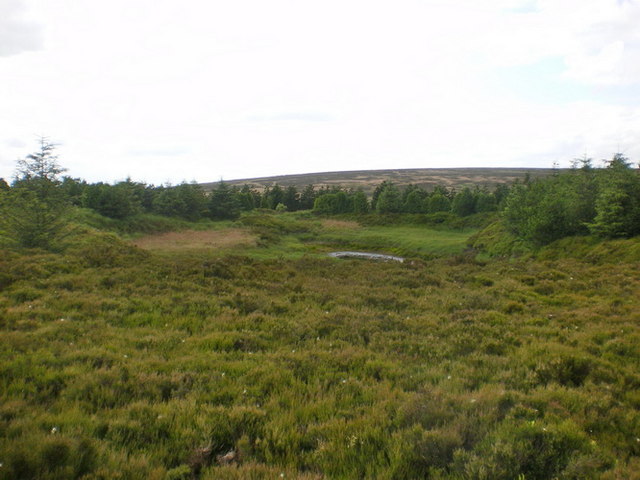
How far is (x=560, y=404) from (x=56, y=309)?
11168mm

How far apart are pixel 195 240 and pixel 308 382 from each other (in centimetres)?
3570

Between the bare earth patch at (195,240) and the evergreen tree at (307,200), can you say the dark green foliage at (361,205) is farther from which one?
the bare earth patch at (195,240)

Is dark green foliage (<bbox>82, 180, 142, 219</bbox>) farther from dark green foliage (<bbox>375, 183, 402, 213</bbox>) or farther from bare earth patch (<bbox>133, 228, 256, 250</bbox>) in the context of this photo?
dark green foliage (<bbox>375, 183, 402, 213</bbox>)

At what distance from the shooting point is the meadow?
4.07 m

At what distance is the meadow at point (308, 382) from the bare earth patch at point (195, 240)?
20.9 meters

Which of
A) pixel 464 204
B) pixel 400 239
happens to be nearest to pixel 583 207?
pixel 400 239

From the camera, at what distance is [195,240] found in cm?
3962

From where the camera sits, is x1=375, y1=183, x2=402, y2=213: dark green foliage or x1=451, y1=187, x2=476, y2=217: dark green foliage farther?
x1=375, y1=183, x2=402, y2=213: dark green foliage

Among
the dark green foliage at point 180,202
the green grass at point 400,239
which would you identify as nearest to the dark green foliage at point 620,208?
the green grass at point 400,239

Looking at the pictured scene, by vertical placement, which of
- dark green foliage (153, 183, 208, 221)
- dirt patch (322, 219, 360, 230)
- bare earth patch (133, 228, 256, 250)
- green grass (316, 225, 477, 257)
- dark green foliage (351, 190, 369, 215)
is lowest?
green grass (316, 225, 477, 257)

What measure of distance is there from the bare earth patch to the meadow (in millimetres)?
20936

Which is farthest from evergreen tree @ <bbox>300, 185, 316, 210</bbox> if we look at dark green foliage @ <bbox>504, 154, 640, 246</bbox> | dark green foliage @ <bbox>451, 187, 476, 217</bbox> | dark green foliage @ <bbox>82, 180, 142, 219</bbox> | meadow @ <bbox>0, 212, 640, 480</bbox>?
meadow @ <bbox>0, 212, 640, 480</bbox>

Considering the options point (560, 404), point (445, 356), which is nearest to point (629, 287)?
point (445, 356)

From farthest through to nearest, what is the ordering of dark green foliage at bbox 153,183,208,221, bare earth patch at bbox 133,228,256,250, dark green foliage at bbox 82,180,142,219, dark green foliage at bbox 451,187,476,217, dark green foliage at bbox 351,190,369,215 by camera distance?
dark green foliage at bbox 351,190,369,215 < dark green foliage at bbox 451,187,476,217 < dark green foliage at bbox 153,183,208,221 < dark green foliage at bbox 82,180,142,219 < bare earth patch at bbox 133,228,256,250
